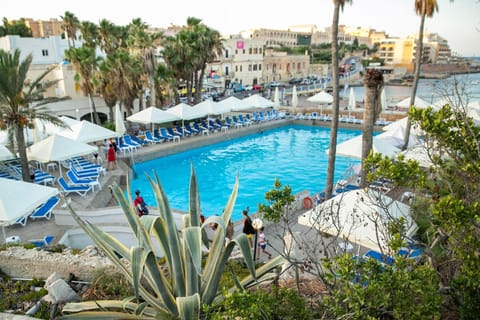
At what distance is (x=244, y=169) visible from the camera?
1809 cm

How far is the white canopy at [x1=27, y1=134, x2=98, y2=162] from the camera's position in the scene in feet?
41.3

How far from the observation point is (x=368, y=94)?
11172 mm

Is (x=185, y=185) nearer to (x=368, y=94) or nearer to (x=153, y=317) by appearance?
(x=368, y=94)

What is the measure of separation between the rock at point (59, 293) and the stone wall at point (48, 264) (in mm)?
791

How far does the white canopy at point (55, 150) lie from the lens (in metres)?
12.6

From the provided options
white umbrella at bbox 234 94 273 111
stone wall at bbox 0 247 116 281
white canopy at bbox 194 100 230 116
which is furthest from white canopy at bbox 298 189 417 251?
white umbrella at bbox 234 94 273 111

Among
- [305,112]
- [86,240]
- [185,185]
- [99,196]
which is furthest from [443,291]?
[305,112]

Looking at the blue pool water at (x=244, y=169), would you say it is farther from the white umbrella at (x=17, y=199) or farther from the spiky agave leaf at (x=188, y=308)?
the spiky agave leaf at (x=188, y=308)

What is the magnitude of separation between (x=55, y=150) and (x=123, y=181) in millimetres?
3202

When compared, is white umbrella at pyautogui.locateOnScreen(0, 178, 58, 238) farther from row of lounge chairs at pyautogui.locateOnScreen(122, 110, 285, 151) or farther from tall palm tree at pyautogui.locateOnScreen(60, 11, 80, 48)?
tall palm tree at pyautogui.locateOnScreen(60, 11, 80, 48)

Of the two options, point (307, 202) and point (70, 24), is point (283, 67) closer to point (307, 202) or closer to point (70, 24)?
point (70, 24)

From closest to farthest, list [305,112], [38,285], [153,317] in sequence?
[153,317], [38,285], [305,112]

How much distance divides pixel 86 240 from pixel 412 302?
825cm

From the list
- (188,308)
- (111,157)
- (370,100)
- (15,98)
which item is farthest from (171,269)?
(111,157)
